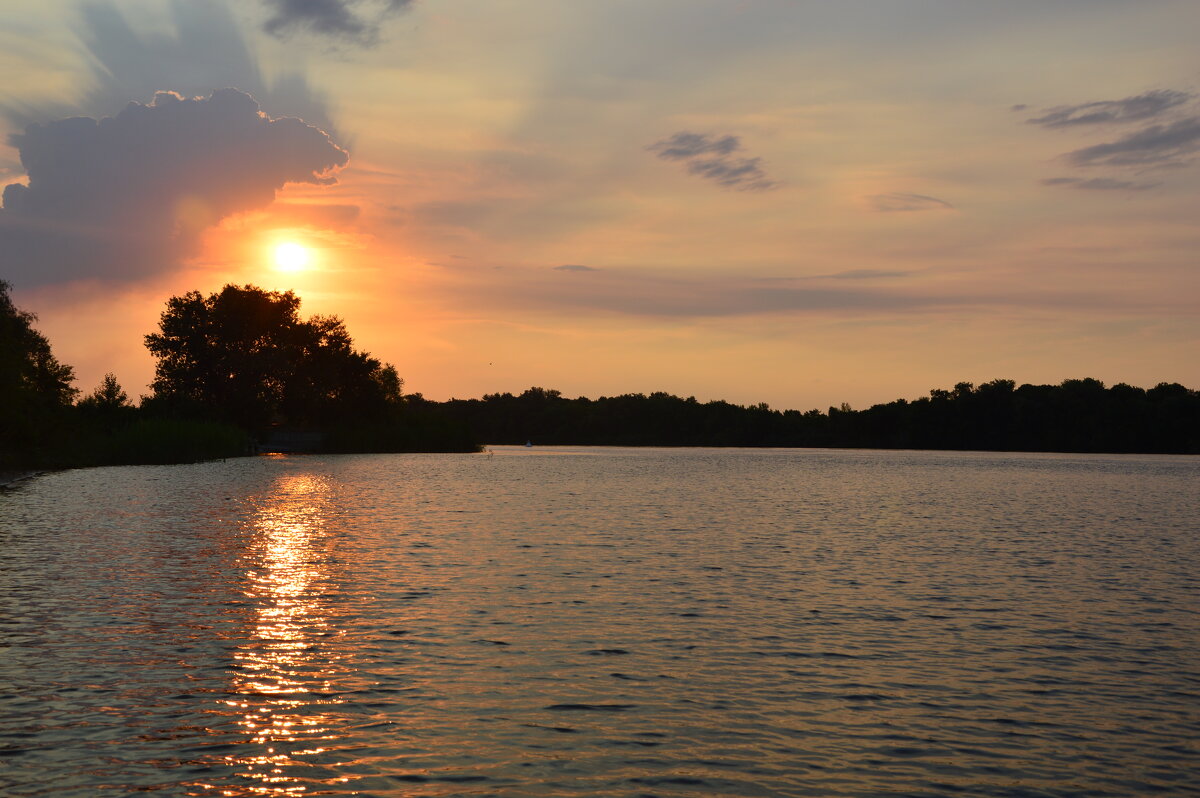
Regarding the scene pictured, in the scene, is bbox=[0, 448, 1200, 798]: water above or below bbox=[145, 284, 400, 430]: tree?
below

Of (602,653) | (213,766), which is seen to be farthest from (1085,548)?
(213,766)

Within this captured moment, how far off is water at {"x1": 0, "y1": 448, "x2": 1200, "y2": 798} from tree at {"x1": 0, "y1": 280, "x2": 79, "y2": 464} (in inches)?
1166

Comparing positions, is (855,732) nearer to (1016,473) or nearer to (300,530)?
(300,530)

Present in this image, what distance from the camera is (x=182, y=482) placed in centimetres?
7331

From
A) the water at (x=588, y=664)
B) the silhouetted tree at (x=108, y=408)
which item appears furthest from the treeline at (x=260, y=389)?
the water at (x=588, y=664)

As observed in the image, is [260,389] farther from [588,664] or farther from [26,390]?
[588,664]

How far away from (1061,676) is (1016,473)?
4113 inches

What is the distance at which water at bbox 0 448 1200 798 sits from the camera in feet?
39.7

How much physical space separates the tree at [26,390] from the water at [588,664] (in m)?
29.6

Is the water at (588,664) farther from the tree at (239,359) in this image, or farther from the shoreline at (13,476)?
the tree at (239,359)

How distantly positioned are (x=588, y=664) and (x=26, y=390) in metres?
63.3

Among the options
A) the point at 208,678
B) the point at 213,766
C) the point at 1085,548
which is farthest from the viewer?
the point at 1085,548

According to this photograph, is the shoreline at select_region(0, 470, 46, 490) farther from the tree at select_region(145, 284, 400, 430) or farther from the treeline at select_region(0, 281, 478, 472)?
the tree at select_region(145, 284, 400, 430)

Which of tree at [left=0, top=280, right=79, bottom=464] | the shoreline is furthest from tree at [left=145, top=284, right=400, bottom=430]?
the shoreline
